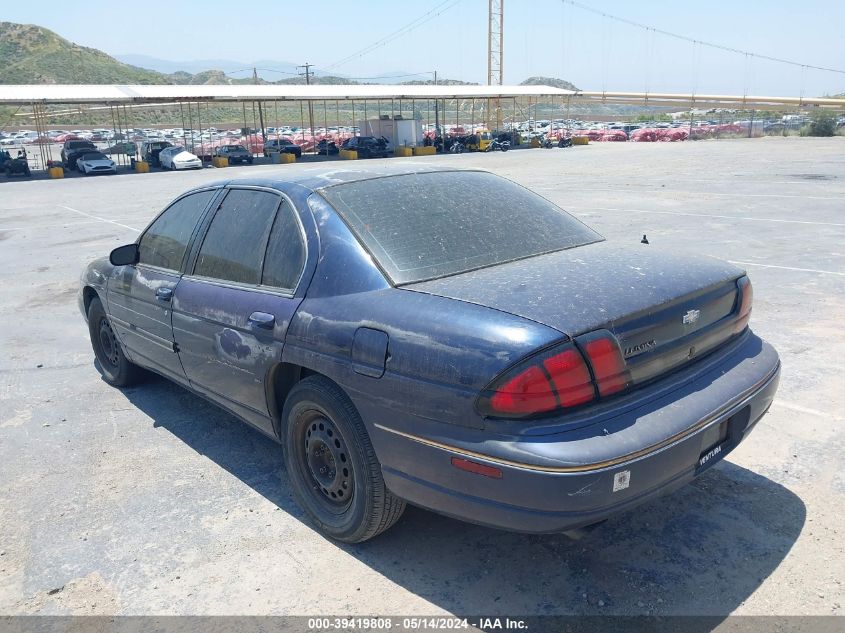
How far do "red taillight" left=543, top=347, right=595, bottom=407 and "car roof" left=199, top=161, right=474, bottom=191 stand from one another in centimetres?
165

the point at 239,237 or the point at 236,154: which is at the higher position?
the point at 239,237

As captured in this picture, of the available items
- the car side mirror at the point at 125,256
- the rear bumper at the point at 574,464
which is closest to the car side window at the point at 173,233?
the car side mirror at the point at 125,256

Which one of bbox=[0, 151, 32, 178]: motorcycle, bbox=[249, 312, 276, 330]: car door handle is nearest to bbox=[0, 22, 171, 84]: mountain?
bbox=[0, 151, 32, 178]: motorcycle

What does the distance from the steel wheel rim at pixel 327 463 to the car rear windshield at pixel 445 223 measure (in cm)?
76

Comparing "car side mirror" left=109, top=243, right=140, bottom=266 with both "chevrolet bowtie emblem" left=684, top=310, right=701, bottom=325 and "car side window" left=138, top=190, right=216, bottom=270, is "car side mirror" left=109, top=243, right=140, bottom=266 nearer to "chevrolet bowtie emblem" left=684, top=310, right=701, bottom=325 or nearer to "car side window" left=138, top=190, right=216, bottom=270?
"car side window" left=138, top=190, right=216, bottom=270

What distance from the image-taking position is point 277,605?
2799 millimetres

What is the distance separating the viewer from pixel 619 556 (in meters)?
3.02

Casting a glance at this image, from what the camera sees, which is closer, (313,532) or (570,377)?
(570,377)

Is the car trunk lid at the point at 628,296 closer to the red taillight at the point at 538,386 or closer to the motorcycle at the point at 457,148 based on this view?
the red taillight at the point at 538,386

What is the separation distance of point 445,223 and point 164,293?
184 centimetres

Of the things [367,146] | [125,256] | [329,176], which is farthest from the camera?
[367,146]

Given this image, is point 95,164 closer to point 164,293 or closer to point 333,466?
point 164,293

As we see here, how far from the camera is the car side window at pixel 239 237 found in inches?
143

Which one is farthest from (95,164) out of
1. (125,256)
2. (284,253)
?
(284,253)
